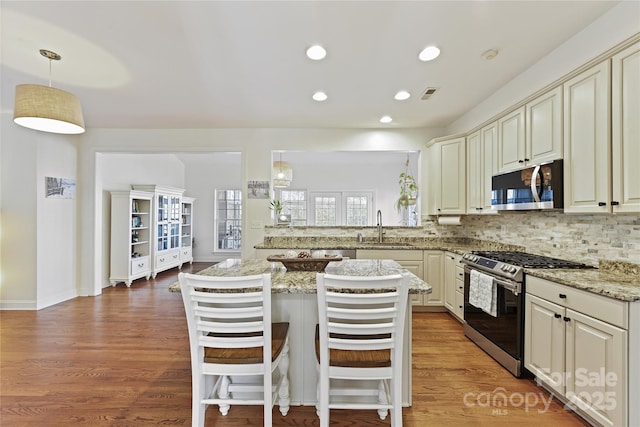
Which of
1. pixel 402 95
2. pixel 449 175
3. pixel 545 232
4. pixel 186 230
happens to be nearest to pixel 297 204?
pixel 186 230

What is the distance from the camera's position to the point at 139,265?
5.49 m

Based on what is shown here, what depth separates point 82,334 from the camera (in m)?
3.13

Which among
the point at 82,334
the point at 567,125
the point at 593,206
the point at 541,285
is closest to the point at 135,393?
the point at 82,334

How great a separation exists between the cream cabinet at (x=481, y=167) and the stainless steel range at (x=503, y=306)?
0.78m

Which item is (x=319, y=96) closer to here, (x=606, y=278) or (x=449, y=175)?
(x=449, y=175)

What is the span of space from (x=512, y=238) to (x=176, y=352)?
12.0 feet

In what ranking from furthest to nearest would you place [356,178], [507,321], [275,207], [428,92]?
1. [356,178]
2. [275,207]
3. [428,92]
4. [507,321]

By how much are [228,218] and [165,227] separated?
2.01 m

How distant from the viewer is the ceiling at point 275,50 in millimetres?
2080

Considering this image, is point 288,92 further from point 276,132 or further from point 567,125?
point 567,125

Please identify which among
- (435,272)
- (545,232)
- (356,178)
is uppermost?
(356,178)

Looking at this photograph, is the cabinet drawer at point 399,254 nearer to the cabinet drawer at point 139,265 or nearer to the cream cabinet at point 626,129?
the cream cabinet at point 626,129

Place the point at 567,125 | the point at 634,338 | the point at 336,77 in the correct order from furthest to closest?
the point at 336,77
the point at 567,125
the point at 634,338

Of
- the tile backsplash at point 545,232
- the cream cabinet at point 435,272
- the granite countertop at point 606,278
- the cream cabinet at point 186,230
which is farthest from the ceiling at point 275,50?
the cream cabinet at point 186,230
